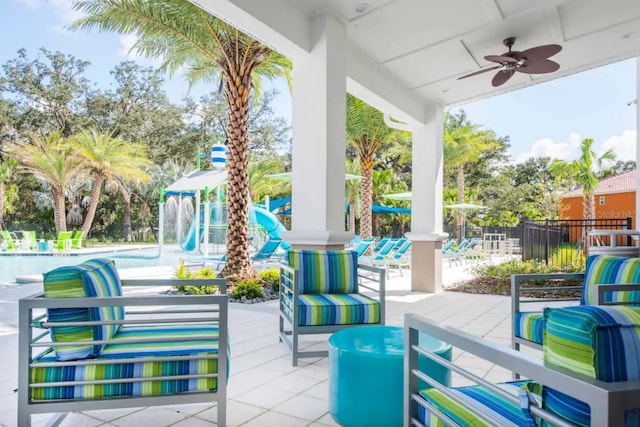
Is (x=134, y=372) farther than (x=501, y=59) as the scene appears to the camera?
No

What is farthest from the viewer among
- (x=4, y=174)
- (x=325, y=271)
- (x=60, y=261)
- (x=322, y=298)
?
(x=4, y=174)

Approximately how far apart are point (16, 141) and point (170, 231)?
27.1 feet

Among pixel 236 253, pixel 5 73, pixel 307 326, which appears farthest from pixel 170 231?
pixel 307 326

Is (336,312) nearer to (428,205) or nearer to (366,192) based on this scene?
(428,205)

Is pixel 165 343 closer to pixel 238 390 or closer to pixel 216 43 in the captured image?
pixel 238 390

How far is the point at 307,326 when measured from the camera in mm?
3330

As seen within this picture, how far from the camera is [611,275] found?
2.89 m

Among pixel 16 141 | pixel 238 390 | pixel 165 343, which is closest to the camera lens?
pixel 165 343

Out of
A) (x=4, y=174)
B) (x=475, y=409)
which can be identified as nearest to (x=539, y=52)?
(x=475, y=409)

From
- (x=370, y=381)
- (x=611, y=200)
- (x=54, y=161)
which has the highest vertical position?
(x=54, y=161)

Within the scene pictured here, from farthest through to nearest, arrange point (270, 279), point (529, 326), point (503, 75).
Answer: point (270, 279) < point (503, 75) < point (529, 326)

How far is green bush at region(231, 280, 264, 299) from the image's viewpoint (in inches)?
243

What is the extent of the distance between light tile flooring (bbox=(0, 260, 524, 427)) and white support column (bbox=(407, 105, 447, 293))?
1.62 m

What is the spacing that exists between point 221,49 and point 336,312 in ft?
15.1
